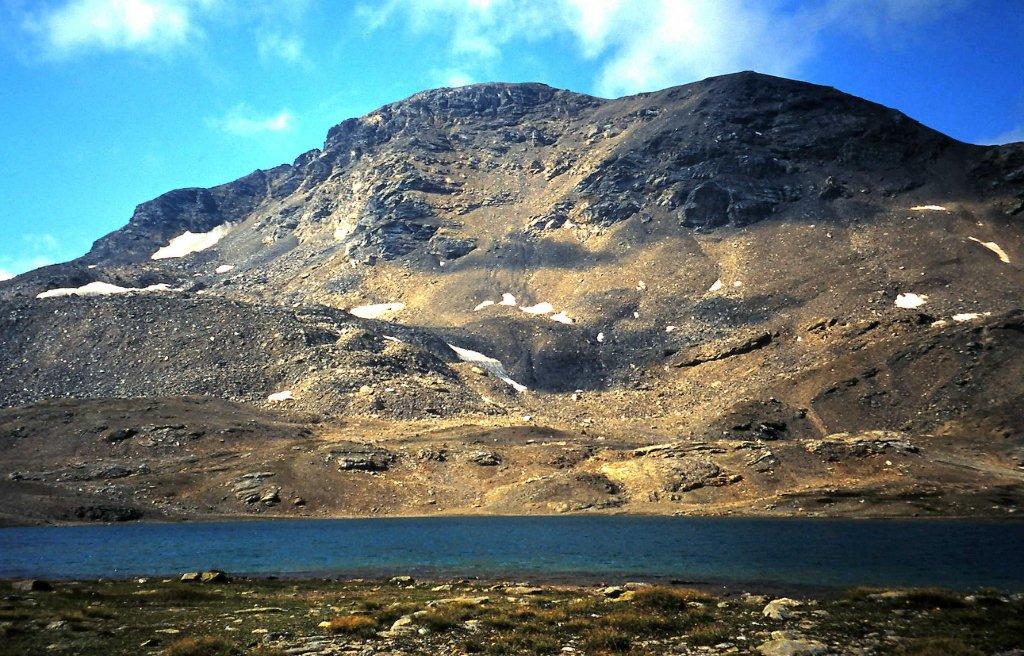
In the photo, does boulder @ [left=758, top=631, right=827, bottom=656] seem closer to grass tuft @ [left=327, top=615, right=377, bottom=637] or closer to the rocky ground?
grass tuft @ [left=327, top=615, right=377, bottom=637]

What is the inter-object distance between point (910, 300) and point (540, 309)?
253ft

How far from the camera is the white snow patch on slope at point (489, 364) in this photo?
5723 inches

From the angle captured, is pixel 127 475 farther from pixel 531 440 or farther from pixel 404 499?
pixel 531 440

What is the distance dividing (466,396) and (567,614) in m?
107

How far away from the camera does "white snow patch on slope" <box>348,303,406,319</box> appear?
188 metres


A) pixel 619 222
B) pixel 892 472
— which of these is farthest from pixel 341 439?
pixel 619 222

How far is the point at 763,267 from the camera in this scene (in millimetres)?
163125

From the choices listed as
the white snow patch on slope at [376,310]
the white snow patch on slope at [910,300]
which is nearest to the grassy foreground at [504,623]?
the white snow patch on slope at [910,300]

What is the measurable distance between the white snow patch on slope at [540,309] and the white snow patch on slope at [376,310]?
3442cm

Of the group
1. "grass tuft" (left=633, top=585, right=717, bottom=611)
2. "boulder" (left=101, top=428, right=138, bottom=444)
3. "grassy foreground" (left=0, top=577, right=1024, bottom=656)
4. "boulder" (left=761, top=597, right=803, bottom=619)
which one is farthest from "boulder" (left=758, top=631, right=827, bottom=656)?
"boulder" (left=101, top=428, right=138, bottom=444)

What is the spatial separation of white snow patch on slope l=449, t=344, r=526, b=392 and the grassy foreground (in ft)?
363

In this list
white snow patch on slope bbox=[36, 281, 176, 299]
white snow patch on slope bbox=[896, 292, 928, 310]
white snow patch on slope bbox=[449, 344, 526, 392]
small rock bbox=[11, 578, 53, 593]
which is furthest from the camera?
white snow patch on slope bbox=[36, 281, 176, 299]

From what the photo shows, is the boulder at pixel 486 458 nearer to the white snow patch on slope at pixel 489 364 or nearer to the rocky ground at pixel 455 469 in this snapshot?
the rocky ground at pixel 455 469

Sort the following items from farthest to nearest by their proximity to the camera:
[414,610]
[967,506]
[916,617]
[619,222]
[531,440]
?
[619,222]
[531,440]
[967,506]
[414,610]
[916,617]
